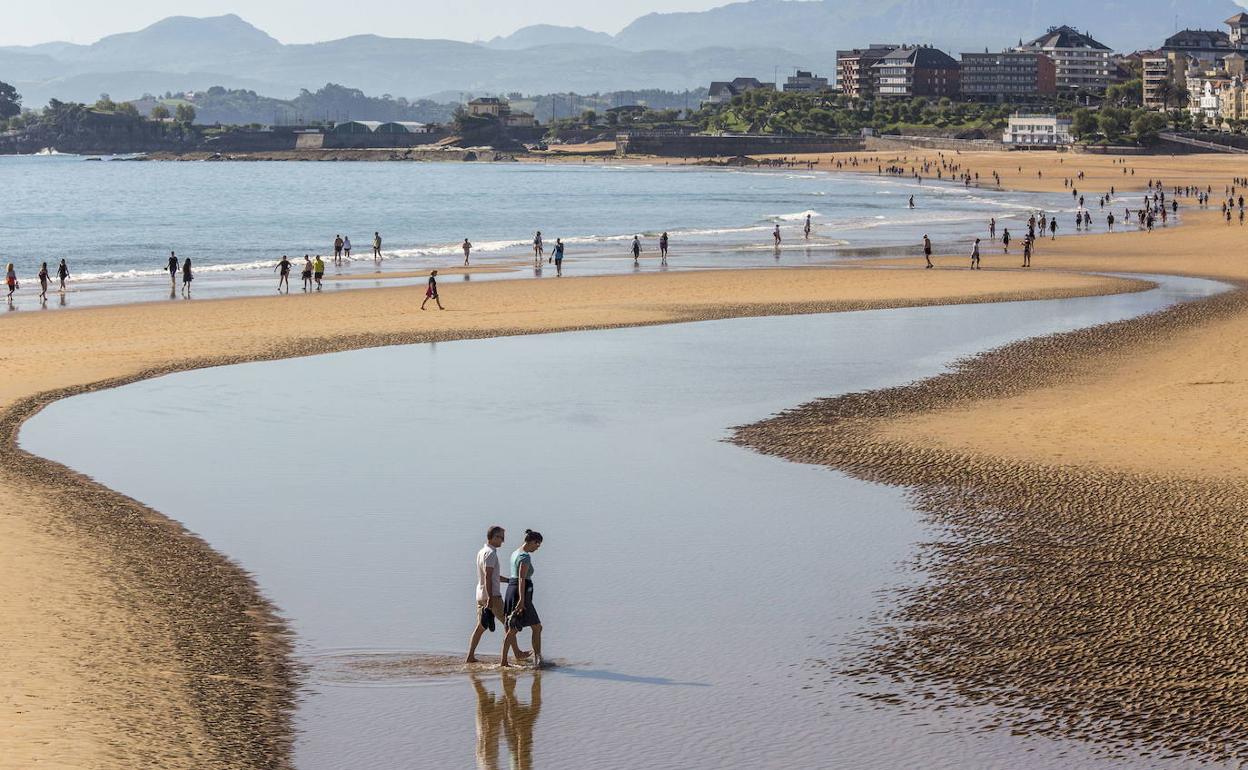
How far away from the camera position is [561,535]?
692 inches

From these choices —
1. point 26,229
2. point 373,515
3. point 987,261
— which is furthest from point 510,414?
point 26,229

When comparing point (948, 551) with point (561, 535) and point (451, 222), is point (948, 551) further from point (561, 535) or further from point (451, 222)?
point (451, 222)

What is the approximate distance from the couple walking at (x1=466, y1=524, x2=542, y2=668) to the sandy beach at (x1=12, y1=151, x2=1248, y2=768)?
5.78 ft

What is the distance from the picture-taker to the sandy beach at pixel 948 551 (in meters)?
11.7

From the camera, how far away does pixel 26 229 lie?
95.8 m

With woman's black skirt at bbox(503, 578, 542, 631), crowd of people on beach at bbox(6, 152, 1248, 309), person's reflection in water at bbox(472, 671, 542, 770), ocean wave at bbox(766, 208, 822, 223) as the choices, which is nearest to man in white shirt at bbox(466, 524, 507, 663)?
woman's black skirt at bbox(503, 578, 542, 631)

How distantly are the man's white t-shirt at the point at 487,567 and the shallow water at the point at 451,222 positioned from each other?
33.9 meters

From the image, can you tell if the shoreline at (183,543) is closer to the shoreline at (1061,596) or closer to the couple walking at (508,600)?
the couple walking at (508,600)

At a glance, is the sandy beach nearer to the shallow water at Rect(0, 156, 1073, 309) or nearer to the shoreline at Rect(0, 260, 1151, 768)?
the shoreline at Rect(0, 260, 1151, 768)

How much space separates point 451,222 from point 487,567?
85.5m

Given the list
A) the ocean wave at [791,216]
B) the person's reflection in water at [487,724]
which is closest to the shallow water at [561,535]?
the person's reflection in water at [487,724]

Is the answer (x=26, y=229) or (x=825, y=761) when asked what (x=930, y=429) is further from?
(x=26, y=229)

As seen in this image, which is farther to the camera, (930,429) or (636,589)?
(930,429)

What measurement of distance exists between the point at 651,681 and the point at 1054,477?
9004 mm
